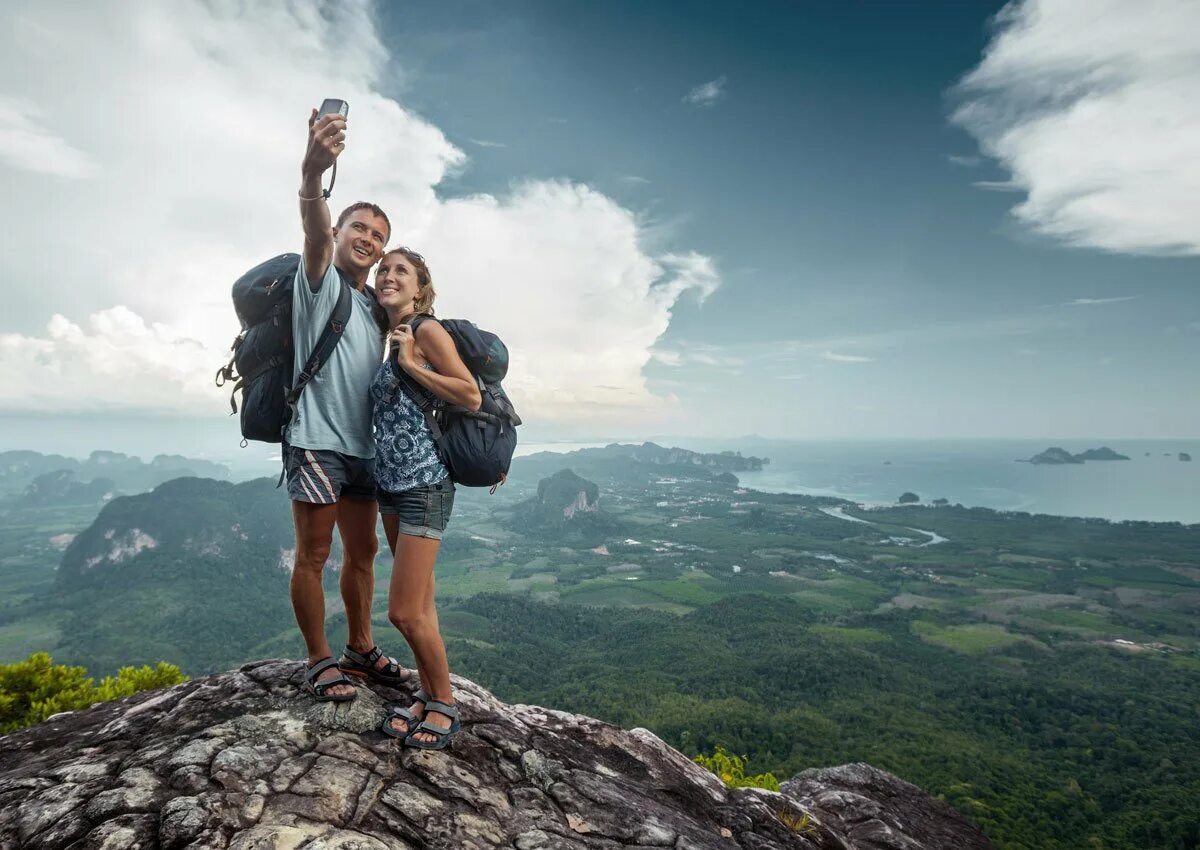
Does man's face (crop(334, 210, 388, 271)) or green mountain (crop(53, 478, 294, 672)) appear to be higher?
man's face (crop(334, 210, 388, 271))

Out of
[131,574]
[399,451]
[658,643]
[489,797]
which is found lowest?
[131,574]

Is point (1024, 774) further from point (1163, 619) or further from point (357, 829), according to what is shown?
point (1163, 619)

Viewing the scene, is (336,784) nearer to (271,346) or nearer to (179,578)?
(271,346)

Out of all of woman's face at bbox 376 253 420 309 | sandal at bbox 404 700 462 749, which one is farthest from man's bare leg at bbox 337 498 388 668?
woman's face at bbox 376 253 420 309

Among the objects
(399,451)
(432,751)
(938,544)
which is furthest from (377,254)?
(938,544)

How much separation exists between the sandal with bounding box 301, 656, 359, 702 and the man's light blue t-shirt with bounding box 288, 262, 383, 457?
161 cm

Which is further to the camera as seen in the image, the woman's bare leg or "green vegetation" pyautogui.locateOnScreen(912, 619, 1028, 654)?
"green vegetation" pyautogui.locateOnScreen(912, 619, 1028, 654)

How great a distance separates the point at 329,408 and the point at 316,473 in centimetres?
45

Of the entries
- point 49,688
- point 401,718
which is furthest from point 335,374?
point 49,688

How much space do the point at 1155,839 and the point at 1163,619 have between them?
82045mm

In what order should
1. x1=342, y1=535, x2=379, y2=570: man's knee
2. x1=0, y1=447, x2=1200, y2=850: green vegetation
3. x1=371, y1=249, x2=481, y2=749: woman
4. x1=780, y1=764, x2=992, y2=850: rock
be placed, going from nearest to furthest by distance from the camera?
x1=371, y1=249, x2=481, y2=749: woman → x1=342, y1=535, x2=379, y2=570: man's knee → x1=780, y1=764, x2=992, y2=850: rock → x1=0, y1=447, x2=1200, y2=850: green vegetation

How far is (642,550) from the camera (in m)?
154

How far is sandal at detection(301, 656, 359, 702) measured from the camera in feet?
12.5

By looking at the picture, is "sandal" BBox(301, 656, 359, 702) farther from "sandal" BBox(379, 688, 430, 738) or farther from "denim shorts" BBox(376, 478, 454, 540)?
"denim shorts" BBox(376, 478, 454, 540)
